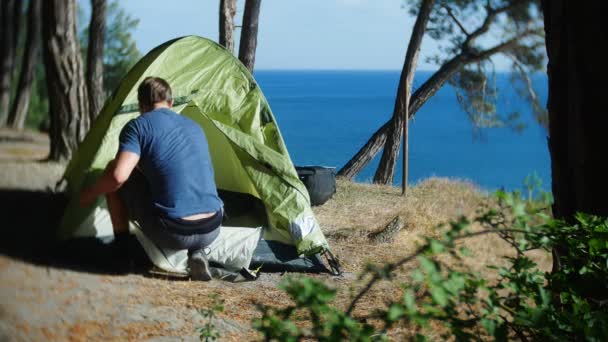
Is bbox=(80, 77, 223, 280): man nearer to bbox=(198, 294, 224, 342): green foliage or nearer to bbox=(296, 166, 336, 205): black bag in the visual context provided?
bbox=(198, 294, 224, 342): green foliage

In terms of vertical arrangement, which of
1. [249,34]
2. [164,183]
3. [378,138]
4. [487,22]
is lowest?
[378,138]

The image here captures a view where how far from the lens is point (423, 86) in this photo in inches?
379

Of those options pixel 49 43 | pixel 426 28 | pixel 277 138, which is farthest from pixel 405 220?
pixel 426 28

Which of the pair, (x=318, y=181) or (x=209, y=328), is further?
(x=318, y=181)

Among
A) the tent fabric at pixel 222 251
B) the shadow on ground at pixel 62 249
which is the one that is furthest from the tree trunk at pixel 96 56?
the tent fabric at pixel 222 251

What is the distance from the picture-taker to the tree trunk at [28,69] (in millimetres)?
6477

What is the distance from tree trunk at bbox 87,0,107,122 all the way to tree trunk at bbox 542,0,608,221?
19.3 ft

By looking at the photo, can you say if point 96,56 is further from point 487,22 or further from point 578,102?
point 578,102

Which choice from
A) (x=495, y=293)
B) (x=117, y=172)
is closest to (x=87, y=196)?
(x=117, y=172)

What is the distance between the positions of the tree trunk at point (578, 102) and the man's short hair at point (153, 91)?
203 cm

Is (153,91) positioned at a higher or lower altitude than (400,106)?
higher

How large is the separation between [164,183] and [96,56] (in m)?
4.58

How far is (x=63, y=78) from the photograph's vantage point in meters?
6.53

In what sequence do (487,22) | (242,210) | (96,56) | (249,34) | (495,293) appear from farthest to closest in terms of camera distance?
(487,22) < (96,56) < (249,34) < (242,210) < (495,293)
